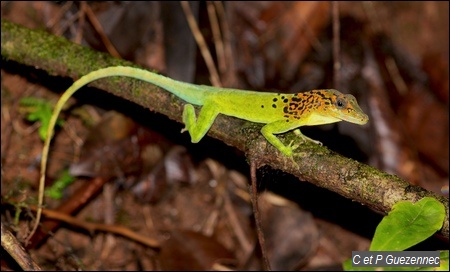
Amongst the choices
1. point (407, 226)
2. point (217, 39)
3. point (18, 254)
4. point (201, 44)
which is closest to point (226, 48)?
point (217, 39)

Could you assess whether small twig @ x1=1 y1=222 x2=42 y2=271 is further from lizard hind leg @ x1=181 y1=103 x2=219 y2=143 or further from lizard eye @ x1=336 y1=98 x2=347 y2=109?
lizard eye @ x1=336 y1=98 x2=347 y2=109

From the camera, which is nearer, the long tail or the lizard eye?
the lizard eye

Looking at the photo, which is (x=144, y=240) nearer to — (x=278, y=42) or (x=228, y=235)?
(x=228, y=235)

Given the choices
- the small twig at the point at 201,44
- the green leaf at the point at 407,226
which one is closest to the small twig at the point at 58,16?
the small twig at the point at 201,44

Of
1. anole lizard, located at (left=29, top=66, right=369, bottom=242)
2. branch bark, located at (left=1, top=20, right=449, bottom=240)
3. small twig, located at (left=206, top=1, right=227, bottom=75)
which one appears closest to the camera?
branch bark, located at (left=1, top=20, right=449, bottom=240)

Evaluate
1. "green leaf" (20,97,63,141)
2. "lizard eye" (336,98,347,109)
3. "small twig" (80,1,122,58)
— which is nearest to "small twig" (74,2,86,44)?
"small twig" (80,1,122,58)

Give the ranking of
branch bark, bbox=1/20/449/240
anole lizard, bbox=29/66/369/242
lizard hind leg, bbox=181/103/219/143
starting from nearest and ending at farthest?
1. branch bark, bbox=1/20/449/240
2. anole lizard, bbox=29/66/369/242
3. lizard hind leg, bbox=181/103/219/143

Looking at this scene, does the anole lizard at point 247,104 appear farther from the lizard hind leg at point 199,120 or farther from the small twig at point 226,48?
the small twig at point 226,48
